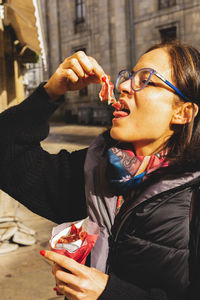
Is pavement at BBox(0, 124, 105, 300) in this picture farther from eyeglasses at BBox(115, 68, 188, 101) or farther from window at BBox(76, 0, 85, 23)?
window at BBox(76, 0, 85, 23)

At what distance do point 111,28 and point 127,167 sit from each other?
20674 mm

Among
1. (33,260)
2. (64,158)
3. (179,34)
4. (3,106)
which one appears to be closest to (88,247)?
(64,158)

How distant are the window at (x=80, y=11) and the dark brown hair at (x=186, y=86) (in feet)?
75.9

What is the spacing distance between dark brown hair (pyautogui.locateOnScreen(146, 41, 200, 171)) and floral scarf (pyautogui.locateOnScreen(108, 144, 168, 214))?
0.24ft

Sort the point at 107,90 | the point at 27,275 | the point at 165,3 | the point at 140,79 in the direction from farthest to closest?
the point at 165,3 → the point at 27,275 → the point at 107,90 → the point at 140,79

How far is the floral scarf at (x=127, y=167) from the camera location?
1.37m

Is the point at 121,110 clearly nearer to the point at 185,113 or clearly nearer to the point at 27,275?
the point at 185,113

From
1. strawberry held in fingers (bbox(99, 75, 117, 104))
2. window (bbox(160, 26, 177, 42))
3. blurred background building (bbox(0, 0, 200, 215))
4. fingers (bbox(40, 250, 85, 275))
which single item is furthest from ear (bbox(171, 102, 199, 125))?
window (bbox(160, 26, 177, 42))

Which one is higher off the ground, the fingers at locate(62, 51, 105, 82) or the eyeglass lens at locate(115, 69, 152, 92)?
the fingers at locate(62, 51, 105, 82)

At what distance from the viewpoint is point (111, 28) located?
20.6 metres

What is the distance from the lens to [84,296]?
1.24 meters

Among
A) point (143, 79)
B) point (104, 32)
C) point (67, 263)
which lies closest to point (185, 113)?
point (143, 79)

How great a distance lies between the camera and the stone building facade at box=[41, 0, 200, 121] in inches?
691

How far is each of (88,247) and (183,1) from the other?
18.5 meters
